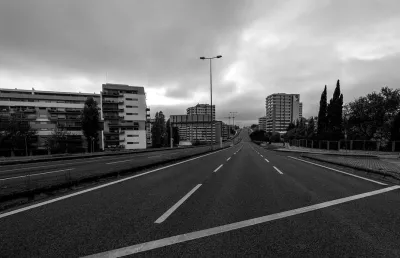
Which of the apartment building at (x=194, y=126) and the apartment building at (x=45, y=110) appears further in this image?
the apartment building at (x=194, y=126)

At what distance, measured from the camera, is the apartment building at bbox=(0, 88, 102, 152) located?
49.1 m

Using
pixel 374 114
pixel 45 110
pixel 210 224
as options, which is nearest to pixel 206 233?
pixel 210 224

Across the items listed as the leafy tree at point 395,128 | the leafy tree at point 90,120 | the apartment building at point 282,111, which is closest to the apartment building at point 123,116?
the leafy tree at point 90,120

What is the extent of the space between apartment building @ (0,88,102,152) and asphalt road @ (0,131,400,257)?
5455cm

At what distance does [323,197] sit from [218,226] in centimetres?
363

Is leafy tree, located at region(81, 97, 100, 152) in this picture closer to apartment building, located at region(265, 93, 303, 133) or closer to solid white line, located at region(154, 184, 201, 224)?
solid white line, located at region(154, 184, 201, 224)

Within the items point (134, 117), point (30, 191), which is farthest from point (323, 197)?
point (134, 117)

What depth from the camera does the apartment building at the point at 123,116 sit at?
5612 centimetres

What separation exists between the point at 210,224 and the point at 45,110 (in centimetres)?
7069

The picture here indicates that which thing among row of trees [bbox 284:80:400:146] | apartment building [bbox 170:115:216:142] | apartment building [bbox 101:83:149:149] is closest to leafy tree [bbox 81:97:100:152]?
apartment building [bbox 101:83:149:149]

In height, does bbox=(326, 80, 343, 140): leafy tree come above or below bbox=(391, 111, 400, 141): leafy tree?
above

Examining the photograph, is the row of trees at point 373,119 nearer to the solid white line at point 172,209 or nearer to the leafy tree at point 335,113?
the leafy tree at point 335,113

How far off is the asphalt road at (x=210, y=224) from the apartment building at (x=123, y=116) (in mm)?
55871

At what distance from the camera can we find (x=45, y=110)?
52094 millimetres
